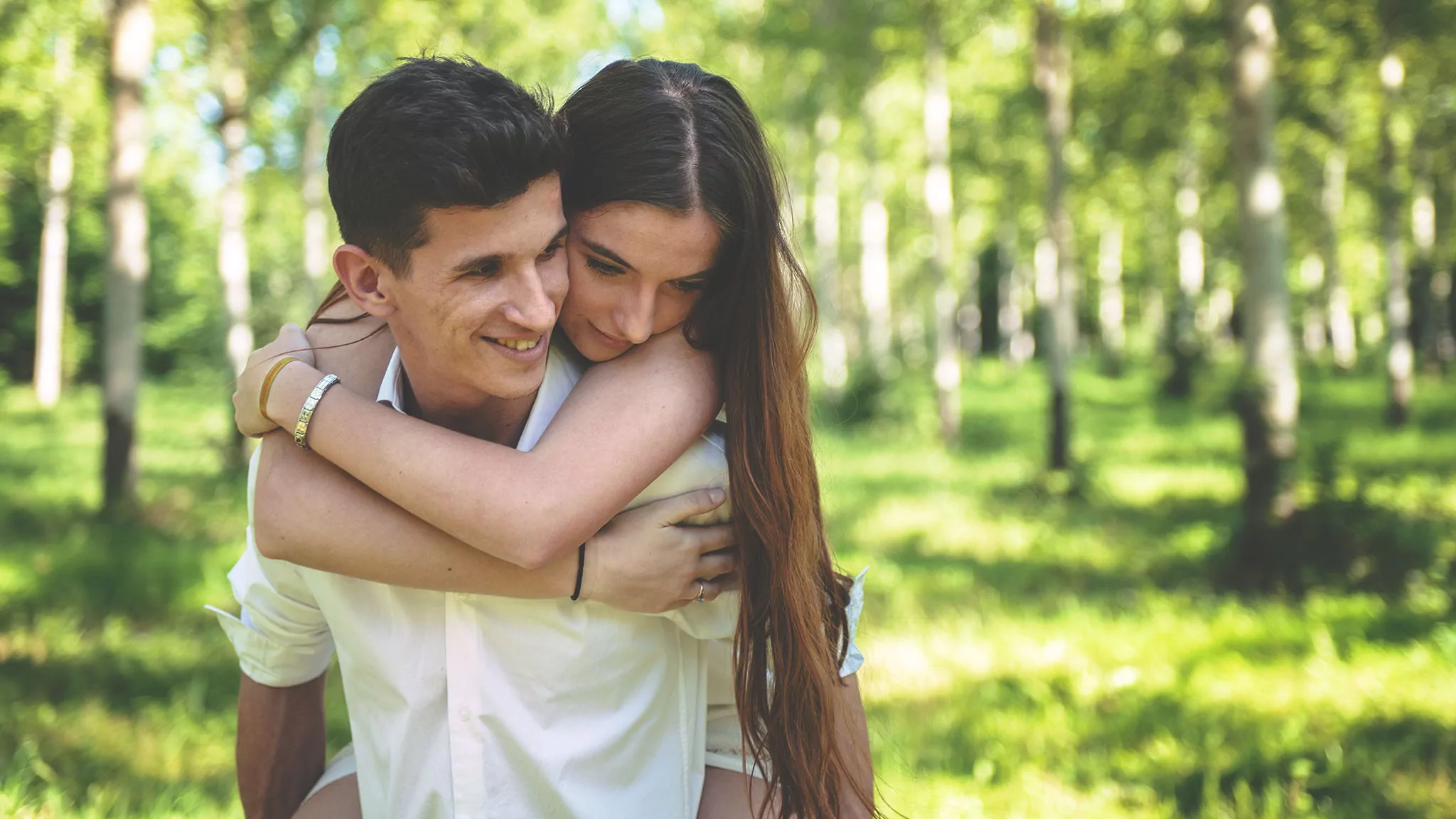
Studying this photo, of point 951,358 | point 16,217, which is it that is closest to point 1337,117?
point 951,358

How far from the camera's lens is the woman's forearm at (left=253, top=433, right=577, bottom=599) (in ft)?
5.60

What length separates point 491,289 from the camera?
1.70m

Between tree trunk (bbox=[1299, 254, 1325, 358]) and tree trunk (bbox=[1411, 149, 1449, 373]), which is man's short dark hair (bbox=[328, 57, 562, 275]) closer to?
tree trunk (bbox=[1411, 149, 1449, 373])

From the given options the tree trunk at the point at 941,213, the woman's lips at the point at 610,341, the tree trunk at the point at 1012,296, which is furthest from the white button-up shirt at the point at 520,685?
the tree trunk at the point at 1012,296

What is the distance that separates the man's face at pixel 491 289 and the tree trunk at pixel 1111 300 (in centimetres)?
2710

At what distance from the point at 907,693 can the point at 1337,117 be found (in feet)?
58.6

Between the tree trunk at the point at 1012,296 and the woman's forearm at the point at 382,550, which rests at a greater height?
the tree trunk at the point at 1012,296

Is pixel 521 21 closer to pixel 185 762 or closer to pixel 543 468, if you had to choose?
pixel 185 762

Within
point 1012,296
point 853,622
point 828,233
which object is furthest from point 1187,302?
point 853,622

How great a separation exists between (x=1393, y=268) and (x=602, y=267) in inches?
632

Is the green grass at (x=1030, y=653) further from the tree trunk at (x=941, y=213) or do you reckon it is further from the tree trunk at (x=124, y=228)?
the tree trunk at (x=941, y=213)

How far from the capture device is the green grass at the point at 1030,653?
12.2 feet

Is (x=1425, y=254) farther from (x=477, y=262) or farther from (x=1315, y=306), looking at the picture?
(x=477, y=262)

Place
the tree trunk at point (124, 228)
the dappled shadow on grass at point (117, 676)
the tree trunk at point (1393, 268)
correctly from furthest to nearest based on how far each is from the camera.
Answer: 1. the tree trunk at point (1393, 268)
2. the tree trunk at point (124, 228)
3. the dappled shadow on grass at point (117, 676)
